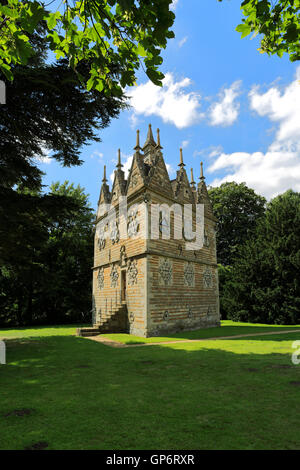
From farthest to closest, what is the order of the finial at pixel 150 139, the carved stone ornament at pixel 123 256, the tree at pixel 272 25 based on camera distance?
the finial at pixel 150 139 < the carved stone ornament at pixel 123 256 < the tree at pixel 272 25

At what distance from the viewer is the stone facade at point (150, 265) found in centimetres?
1702

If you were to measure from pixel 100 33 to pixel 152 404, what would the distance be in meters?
6.12

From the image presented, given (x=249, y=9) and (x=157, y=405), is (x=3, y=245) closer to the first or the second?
(x=157, y=405)

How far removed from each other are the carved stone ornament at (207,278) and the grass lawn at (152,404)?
1420 centimetres

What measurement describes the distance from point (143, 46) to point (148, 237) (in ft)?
43.6

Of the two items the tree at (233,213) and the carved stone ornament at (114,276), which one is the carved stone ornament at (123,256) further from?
the tree at (233,213)

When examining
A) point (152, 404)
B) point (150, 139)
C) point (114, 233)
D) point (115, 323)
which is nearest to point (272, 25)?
point (152, 404)

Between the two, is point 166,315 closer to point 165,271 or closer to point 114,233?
point 165,271

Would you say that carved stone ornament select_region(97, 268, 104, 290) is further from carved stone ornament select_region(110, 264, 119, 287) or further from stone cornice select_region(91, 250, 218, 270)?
carved stone ornament select_region(110, 264, 119, 287)

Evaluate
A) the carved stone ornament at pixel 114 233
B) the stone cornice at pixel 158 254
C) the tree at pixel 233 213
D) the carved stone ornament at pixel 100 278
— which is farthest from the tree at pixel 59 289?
the tree at pixel 233 213

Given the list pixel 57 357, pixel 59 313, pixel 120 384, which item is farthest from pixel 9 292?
pixel 120 384

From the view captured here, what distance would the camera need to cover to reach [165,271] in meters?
17.9

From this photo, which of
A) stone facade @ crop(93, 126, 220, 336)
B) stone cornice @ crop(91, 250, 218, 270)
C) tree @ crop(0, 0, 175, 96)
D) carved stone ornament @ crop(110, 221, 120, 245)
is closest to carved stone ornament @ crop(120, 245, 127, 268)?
stone facade @ crop(93, 126, 220, 336)

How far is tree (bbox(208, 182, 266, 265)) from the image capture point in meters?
38.0
